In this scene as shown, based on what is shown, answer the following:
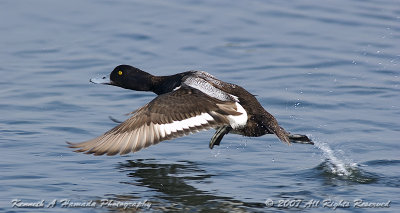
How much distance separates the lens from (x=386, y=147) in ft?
27.0

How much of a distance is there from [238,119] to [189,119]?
1.58 feet

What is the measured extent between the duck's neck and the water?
0.59m

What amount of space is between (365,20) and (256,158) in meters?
5.67

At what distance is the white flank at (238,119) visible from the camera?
24.2 feet

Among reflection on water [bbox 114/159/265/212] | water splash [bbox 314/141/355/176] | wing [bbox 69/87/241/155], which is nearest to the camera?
reflection on water [bbox 114/159/265/212]

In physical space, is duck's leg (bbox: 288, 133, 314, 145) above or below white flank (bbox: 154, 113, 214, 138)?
below

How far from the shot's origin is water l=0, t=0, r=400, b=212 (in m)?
7.12

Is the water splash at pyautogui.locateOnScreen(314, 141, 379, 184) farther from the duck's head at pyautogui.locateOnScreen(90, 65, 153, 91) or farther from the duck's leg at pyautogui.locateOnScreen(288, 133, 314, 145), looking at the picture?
the duck's head at pyautogui.locateOnScreen(90, 65, 153, 91)

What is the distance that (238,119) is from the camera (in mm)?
7422

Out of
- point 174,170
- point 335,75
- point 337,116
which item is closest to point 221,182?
point 174,170

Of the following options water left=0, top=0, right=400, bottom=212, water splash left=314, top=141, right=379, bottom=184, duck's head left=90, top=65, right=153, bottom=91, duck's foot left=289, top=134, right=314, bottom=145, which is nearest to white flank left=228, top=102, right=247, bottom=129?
water left=0, top=0, right=400, bottom=212

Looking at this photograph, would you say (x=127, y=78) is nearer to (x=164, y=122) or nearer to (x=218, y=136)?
(x=218, y=136)

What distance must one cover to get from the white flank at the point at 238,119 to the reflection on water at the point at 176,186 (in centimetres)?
53

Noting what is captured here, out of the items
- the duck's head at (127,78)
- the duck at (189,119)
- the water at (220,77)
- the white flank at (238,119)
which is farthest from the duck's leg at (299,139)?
the duck's head at (127,78)
